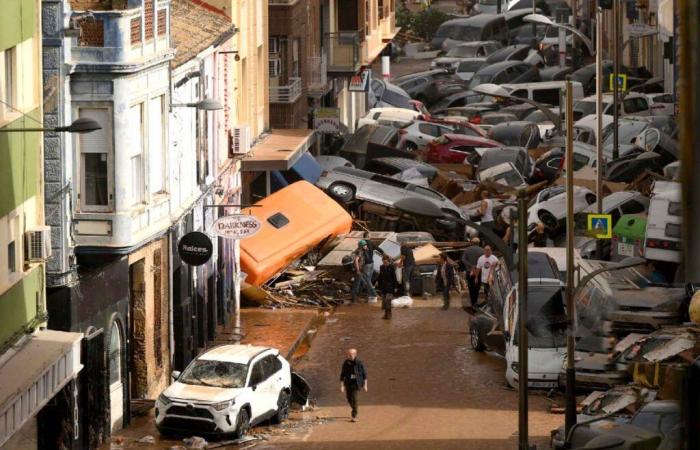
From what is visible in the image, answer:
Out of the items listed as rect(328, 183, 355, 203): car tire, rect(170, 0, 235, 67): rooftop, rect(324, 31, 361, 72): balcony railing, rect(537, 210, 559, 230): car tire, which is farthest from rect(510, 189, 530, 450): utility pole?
rect(324, 31, 361, 72): balcony railing

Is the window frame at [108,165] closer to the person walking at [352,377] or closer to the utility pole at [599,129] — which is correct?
the person walking at [352,377]

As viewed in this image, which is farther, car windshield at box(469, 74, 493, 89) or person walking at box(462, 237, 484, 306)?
car windshield at box(469, 74, 493, 89)

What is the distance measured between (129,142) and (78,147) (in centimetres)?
88

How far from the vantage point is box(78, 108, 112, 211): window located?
899 inches

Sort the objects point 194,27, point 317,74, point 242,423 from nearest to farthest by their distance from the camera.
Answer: point 242,423 → point 194,27 → point 317,74

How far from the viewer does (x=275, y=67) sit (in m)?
46.5

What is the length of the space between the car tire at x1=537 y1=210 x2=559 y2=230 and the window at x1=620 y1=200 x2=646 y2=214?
1888mm

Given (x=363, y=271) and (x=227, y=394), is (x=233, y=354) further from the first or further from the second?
(x=363, y=271)

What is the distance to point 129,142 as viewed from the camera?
2339cm

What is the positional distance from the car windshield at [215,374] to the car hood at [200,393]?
0.45ft

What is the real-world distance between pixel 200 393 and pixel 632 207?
1981 centimetres

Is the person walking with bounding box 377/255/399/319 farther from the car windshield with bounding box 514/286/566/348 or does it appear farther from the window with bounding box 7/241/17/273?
the window with bounding box 7/241/17/273

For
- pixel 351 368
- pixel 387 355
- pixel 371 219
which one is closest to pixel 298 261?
pixel 371 219

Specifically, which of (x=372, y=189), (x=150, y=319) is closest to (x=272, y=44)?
(x=372, y=189)
